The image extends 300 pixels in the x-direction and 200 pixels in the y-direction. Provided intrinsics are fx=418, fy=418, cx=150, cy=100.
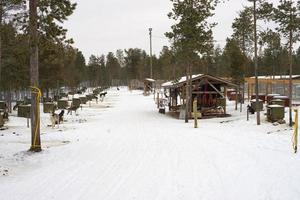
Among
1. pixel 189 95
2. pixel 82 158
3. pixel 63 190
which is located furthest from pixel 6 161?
pixel 189 95

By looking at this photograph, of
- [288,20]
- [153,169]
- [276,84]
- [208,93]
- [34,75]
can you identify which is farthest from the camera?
[276,84]

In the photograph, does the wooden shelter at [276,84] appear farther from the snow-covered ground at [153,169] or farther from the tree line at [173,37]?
the snow-covered ground at [153,169]

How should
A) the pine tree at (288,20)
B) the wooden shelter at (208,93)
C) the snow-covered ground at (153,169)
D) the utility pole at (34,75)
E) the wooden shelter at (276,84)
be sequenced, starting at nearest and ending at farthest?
the snow-covered ground at (153,169) → the utility pole at (34,75) → the pine tree at (288,20) → the wooden shelter at (208,93) → the wooden shelter at (276,84)

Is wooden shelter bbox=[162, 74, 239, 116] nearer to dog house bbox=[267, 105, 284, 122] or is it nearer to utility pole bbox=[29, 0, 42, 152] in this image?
dog house bbox=[267, 105, 284, 122]

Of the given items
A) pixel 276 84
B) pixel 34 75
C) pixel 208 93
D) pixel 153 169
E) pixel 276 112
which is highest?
pixel 276 84

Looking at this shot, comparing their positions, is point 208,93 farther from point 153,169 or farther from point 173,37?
point 153,169

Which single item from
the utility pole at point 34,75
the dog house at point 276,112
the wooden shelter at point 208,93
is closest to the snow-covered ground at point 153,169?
the utility pole at point 34,75

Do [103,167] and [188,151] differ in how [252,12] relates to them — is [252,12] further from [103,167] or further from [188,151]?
[103,167]

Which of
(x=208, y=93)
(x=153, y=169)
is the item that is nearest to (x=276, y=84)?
(x=208, y=93)

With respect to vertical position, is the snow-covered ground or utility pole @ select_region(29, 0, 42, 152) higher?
utility pole @ select_region(29, 0, 42, 152)

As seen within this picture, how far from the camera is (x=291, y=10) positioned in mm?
22516

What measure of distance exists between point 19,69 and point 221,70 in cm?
6527

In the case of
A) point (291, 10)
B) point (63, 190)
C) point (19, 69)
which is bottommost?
point (63, 190)

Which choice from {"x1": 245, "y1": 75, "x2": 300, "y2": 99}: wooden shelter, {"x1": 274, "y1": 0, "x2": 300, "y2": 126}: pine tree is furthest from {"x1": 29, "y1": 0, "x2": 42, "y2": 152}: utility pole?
{"x1": 245, "y1": 75, "x2": 300, "y2": 99}: wooden shelter
